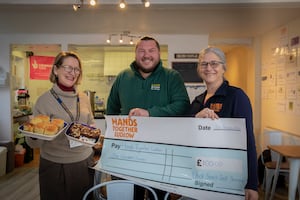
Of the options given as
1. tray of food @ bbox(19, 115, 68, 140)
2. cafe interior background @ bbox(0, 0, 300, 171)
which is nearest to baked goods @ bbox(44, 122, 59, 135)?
tray of food @ bbox(19, 115, 68, 140)

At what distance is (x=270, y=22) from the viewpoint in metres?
4.45

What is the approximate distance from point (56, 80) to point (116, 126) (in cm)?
51

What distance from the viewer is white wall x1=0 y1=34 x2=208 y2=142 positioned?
4.89 metres

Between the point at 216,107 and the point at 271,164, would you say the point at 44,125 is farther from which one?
the point at 271,164

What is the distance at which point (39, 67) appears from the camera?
6.91 m

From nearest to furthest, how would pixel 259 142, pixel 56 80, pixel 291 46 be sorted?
pixel 56 80 → pixel 291 46 → pixel 259 142

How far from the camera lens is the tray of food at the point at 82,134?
168 cm

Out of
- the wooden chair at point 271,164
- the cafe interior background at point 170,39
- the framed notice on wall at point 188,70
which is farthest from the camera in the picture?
the framed notice on wall at point 188,70

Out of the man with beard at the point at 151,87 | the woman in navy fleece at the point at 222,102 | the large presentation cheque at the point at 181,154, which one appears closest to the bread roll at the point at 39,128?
the large presentation cheque at the point at 181,154

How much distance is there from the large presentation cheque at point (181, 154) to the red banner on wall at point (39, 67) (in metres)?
5.69

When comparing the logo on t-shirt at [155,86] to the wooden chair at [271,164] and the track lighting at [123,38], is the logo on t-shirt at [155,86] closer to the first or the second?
the wooden chair at [271,164]

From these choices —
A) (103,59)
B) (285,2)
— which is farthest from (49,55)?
(285,2)

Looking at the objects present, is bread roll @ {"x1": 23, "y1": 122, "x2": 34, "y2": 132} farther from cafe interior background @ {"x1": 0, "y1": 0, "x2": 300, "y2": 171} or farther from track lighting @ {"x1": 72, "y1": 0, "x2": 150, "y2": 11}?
cafe interior background @ {"x1": 0, "y1": 0, "x2": 300, "y2": 171}

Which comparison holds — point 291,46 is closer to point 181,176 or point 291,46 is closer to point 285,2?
point 285,2
